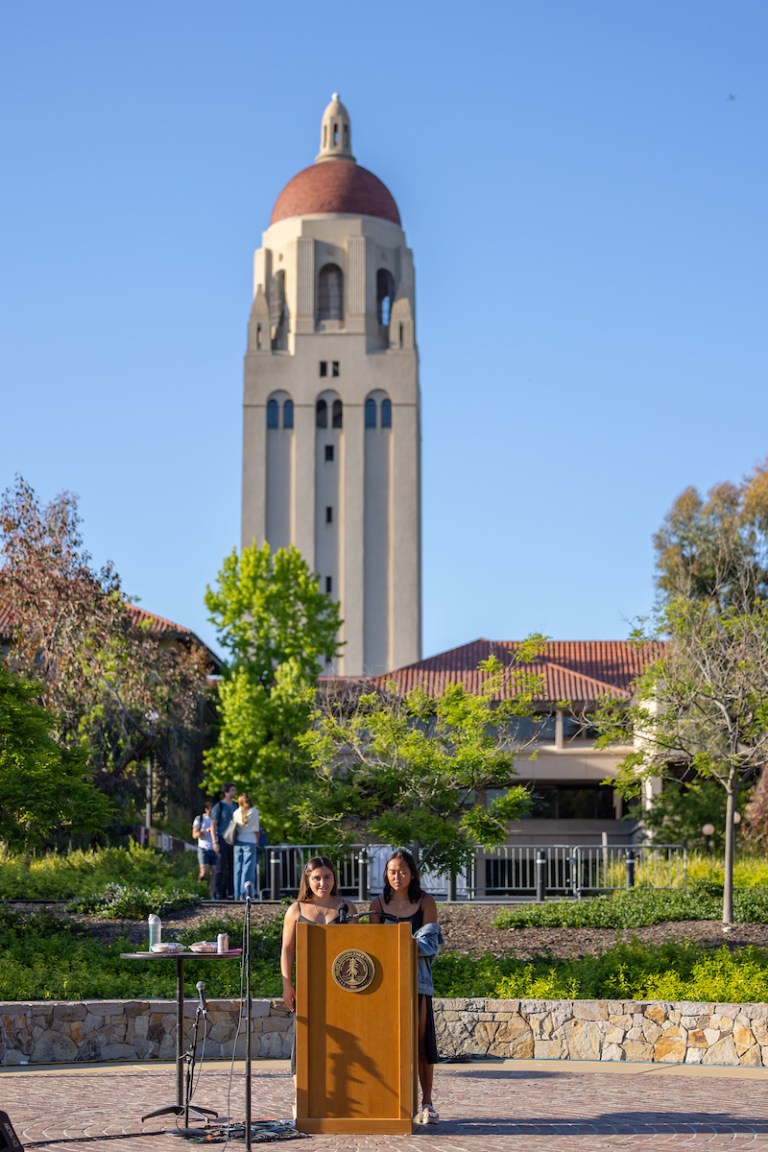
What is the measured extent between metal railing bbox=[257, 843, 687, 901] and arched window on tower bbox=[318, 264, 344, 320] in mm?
57417

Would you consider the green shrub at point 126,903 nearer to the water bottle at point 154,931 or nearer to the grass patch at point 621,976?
the grass patch at point 621,976

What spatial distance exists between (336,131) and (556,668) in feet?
171

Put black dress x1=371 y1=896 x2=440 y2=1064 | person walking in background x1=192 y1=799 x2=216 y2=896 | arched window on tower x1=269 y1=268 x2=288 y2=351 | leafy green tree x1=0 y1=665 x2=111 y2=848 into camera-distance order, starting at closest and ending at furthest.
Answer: black dress x1=371 y1=896 x2=440 y2=1064, leafy green tree x1=0 y1=665 x2=111 y2=848, person walking in background x1=192 y1=799 x2=216 y2=896, arched window on tower x1=269 y1=268 x2=288 y2=351

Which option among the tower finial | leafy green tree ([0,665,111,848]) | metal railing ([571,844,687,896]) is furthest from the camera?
the tower finial

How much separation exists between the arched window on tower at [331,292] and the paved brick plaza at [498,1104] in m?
73.4

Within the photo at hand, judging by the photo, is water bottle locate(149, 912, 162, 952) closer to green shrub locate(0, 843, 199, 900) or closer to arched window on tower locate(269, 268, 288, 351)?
green shrub locate(0, 843, 199, 900)

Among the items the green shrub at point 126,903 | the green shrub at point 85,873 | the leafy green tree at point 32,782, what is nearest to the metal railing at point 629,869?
the green shrub at point 85,873

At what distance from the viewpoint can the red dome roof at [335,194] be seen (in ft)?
281

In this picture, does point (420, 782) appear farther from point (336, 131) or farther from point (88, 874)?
point (336, 131)

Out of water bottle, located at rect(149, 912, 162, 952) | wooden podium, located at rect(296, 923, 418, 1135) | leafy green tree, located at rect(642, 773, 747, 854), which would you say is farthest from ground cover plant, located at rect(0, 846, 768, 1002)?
leafy green tree, located at rect(642, 773, 747, 854)

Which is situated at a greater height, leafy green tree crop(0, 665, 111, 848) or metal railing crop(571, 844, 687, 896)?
leafy green tree crop(0, 665, 111, 848)

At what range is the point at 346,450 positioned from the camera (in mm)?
80375

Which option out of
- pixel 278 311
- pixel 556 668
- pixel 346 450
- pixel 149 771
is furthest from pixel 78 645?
pixel 278 311

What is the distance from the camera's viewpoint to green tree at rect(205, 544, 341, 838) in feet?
165
